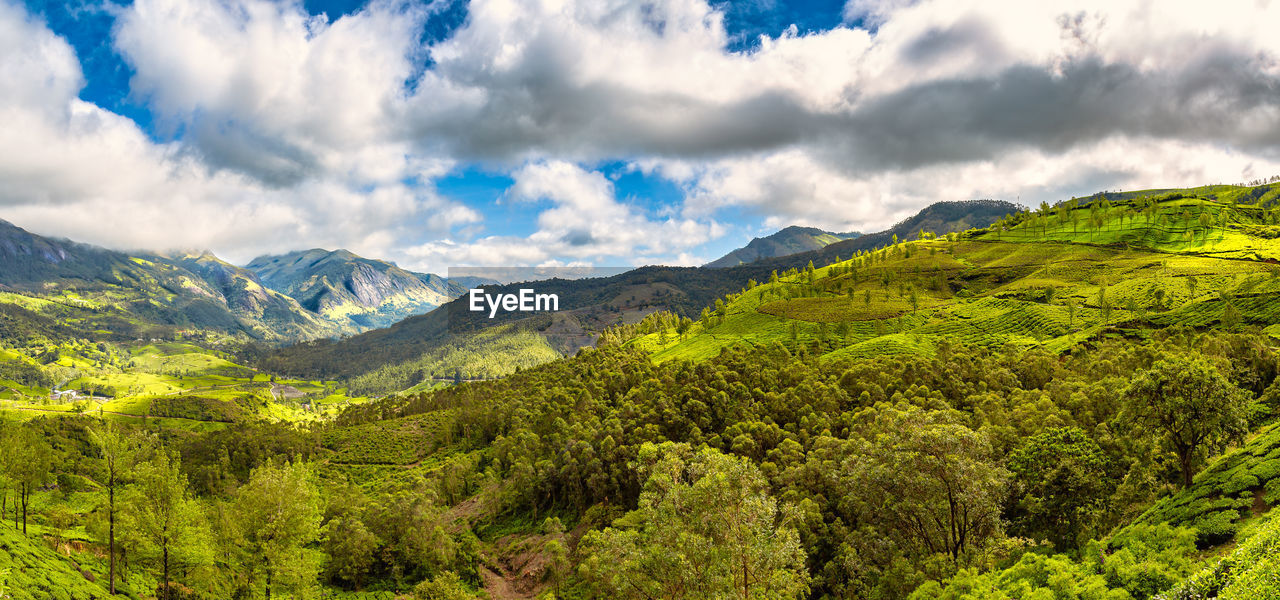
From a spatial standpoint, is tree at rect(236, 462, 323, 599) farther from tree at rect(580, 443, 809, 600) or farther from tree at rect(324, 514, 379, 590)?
tree at rect(580, 443, 809, 600)

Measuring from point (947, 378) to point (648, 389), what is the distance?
5303 cm

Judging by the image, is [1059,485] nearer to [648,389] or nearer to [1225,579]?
[1225,579]

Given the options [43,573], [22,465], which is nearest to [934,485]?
[43,573]

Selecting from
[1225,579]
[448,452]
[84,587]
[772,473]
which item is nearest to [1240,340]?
[772,473]

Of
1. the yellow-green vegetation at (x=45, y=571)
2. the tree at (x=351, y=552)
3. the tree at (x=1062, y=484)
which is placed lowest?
the tree at (x=351, y=552)

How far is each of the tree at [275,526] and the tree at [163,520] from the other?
17.3ft

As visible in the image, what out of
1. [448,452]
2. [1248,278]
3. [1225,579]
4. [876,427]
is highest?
[1248,278]

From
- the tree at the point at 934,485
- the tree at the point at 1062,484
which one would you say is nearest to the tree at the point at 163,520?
the tree at the point at 934,485

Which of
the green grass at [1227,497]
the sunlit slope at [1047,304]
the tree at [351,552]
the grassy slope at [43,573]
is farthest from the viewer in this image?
the sunlit slope at [1047,304]

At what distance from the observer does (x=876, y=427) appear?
210 ft

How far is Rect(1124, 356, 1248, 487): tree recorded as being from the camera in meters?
37.0

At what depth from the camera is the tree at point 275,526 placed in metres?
49.9

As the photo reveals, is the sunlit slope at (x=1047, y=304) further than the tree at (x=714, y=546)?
Yes

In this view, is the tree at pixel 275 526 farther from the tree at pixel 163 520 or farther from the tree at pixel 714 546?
the tree at pixel 714 546
